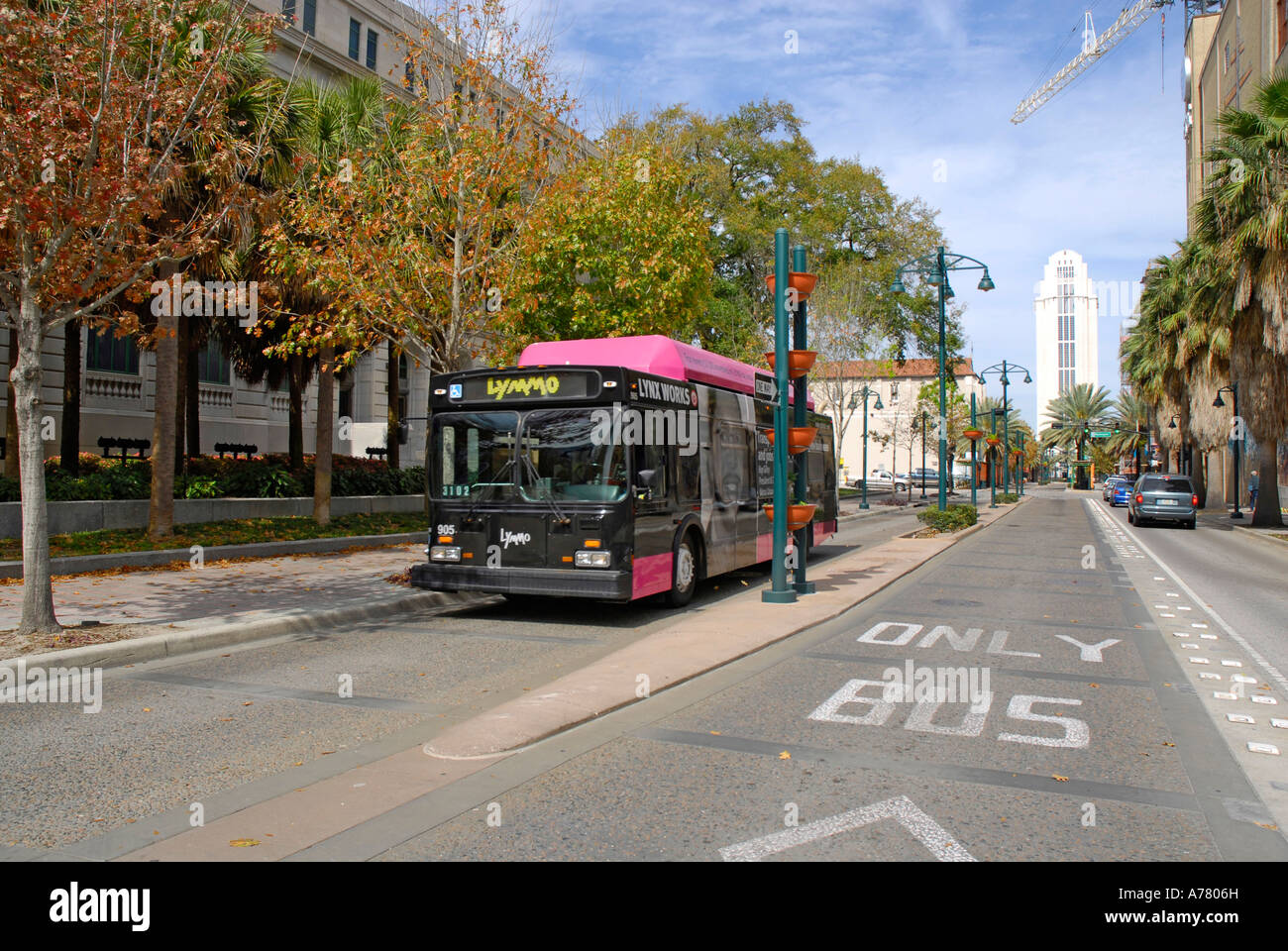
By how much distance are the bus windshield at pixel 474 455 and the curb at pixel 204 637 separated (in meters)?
1.66

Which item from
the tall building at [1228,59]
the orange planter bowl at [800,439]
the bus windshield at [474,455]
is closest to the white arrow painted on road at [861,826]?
the bus windshield at [474,455]

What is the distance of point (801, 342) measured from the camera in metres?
13.2

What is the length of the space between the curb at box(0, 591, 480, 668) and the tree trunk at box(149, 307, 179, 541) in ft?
20.6

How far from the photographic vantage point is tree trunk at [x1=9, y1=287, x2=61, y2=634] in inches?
331

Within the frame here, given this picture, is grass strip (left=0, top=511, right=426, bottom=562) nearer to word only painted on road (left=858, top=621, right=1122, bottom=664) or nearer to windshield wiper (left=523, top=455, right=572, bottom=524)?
windshield wiper (left=523, top=455, right=572, bottom=524)

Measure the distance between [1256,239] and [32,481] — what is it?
27494 mm

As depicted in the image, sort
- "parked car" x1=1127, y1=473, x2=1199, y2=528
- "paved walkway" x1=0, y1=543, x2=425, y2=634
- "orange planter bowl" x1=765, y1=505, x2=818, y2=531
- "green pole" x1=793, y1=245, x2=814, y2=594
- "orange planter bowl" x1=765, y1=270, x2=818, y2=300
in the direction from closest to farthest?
"paved walkway" x1=0, y1=543, x2=425, y2=634
"orange planter bowl" x1=765, y1=270, x2=818, y2=300
"orange planter bowl" x1=765, y1=505, x2=818, y2=531
"green pole" x1=793, y1=245, x2=814, y2=594
"parked car" x1=1127, y1=473, x2=1199, y2=528

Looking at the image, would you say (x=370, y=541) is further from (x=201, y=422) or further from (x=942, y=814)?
(x=942, y=814)

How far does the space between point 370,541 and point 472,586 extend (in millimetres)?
8858

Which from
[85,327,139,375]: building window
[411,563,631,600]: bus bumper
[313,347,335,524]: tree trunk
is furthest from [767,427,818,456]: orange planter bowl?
[85,327,139,375]: building window

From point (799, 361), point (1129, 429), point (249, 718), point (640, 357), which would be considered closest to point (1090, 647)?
point (799, 361)

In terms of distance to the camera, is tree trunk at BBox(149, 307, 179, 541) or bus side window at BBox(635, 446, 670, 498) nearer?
bus side window at BBox(635, 446, 670, 498)

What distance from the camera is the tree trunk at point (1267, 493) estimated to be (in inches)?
1155

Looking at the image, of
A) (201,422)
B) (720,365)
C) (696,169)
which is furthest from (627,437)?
(696,169)
